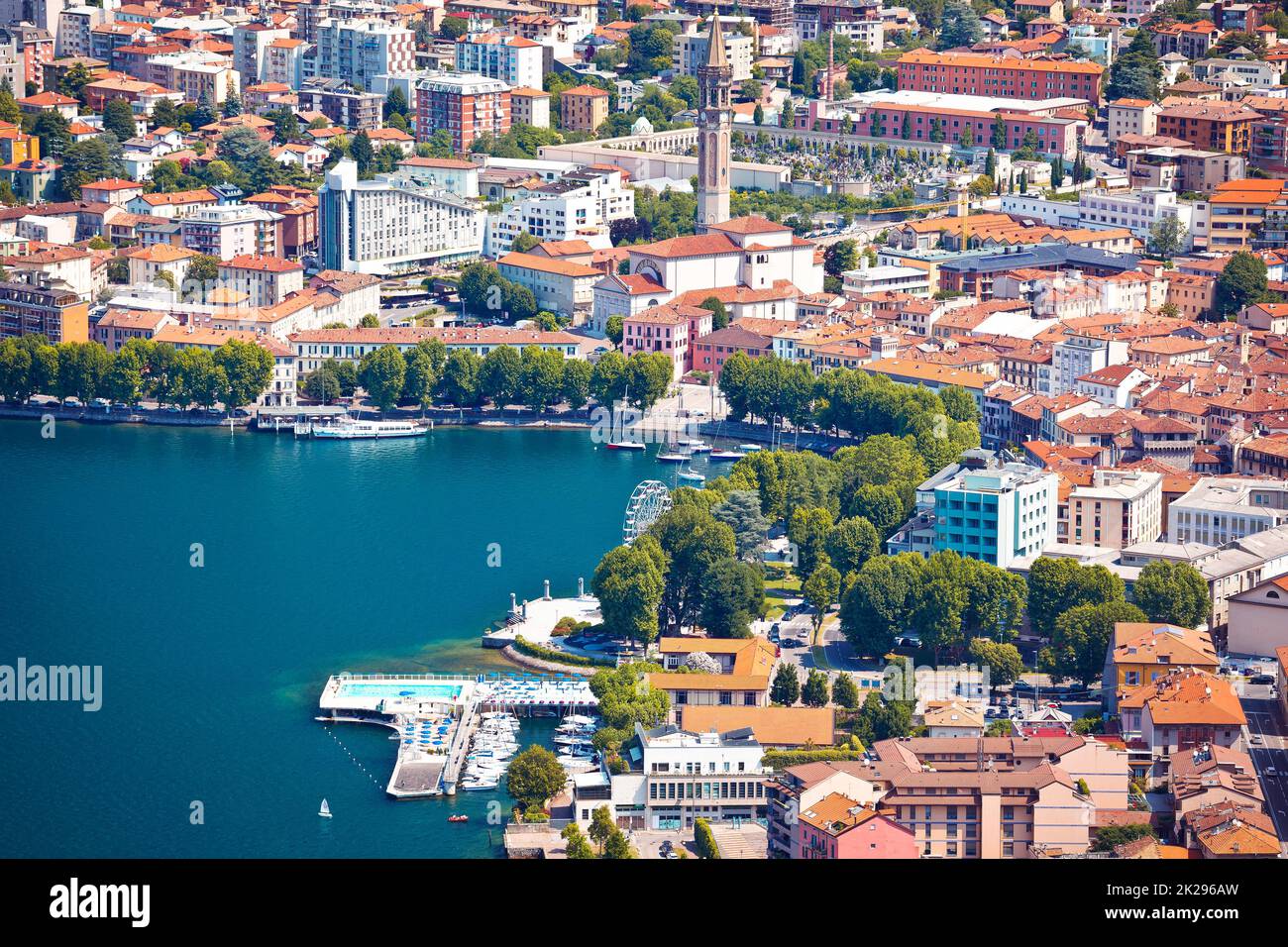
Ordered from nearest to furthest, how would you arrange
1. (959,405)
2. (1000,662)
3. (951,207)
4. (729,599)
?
1. (1000,662)
2. (729,599)
3. (959,405)
4. (951,207)

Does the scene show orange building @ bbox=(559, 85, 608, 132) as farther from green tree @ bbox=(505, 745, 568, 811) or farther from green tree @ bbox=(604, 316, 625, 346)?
green tree @ bbox=(505, 745, 568, 811)

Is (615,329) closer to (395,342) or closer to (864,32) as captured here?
(395,342)

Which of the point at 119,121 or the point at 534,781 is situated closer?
the point at 534,781

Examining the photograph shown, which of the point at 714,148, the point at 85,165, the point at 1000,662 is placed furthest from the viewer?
the point at 85,165

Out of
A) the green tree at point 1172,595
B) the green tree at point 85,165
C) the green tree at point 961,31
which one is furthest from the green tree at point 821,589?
the green tree at point 961,31

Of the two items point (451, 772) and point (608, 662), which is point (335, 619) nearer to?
point (608, 662)

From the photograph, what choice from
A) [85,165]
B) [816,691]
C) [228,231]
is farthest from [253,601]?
[85,165]
